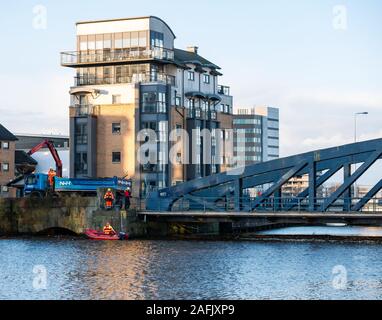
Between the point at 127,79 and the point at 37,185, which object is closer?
the point at 37,185

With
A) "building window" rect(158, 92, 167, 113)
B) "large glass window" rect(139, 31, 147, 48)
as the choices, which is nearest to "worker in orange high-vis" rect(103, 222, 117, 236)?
"building window" rect(158, 92, 167, 113)

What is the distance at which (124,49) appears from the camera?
11119 cm

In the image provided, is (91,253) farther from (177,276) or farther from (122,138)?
(122,138)

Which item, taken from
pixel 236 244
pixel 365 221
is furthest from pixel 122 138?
pixel 365 221

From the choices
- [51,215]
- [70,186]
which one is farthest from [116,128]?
[51,215]

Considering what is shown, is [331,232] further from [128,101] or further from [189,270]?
[189,270]

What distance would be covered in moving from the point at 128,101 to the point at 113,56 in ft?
19.8

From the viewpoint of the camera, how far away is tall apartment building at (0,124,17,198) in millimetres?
124688

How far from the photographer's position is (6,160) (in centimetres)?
12600

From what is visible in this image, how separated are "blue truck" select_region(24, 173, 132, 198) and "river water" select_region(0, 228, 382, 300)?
9.59 meters

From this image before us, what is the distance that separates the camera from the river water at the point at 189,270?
5041cm

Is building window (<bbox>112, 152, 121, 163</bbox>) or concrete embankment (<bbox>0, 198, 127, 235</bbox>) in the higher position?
building window (<bbox>112, 152, 121, 163</bbox>)

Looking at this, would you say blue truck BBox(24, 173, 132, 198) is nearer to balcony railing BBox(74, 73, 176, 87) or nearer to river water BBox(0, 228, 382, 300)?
river water BBox(0, 228, 382, 300)
